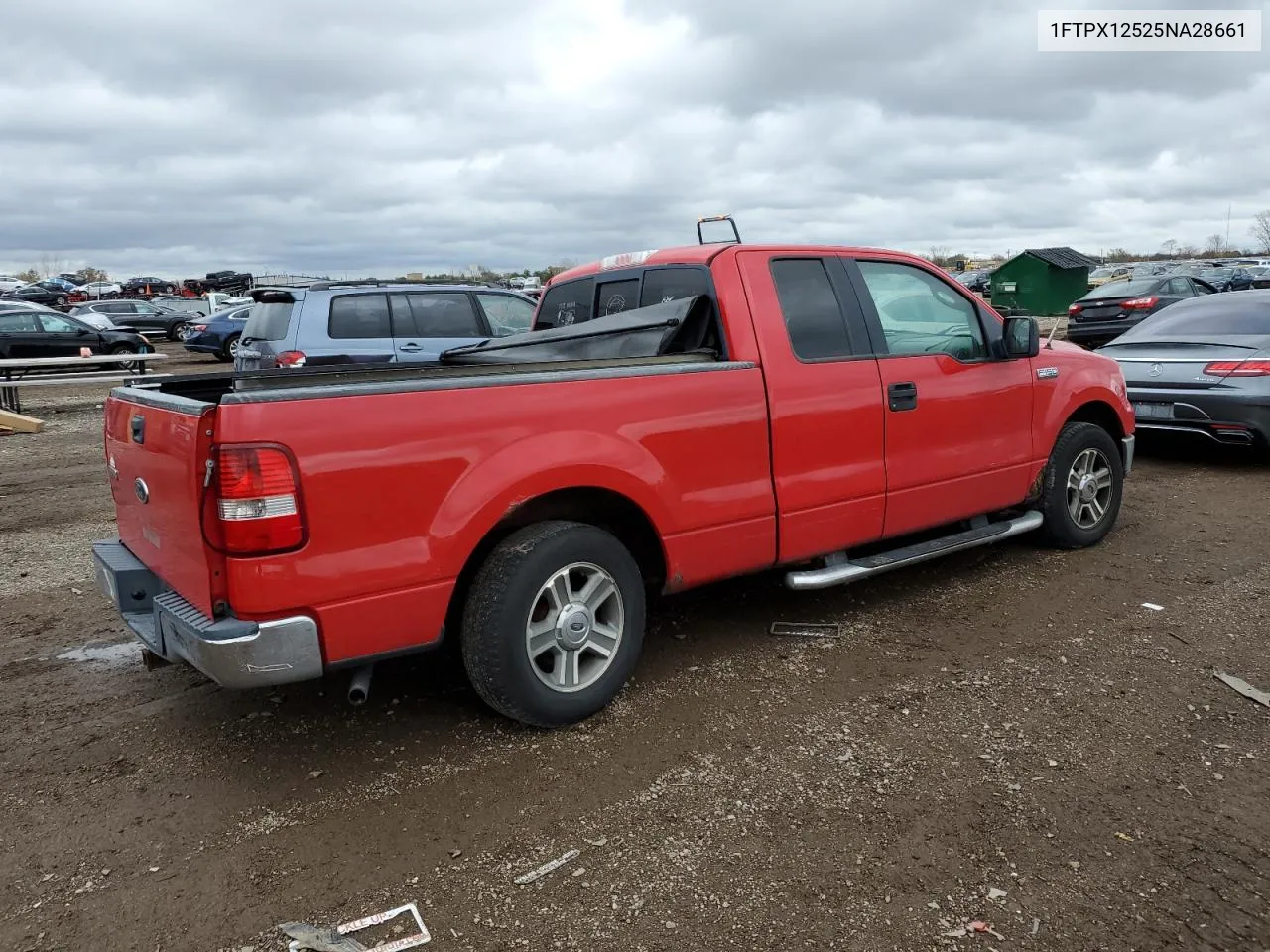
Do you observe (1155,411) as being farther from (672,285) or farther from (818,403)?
(672,285)

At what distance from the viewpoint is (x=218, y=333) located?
23125 millimetres

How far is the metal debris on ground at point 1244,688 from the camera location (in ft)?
12.1

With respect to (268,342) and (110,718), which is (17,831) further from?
(268,342)

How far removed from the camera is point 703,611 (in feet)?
16.1

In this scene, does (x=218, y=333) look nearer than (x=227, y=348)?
Yes

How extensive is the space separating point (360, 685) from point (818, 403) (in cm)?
226

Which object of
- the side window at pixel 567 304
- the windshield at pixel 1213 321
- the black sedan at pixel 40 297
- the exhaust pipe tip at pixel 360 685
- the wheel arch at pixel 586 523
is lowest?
the exhaust pipe tip at pixel 360 685

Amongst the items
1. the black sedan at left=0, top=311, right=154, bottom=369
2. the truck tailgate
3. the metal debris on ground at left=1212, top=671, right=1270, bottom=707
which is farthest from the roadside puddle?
the black sedan at left=0, top=311, right=154, bottom=369

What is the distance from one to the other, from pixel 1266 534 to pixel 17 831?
6.70 meters

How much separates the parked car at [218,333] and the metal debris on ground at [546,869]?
74.0 feet

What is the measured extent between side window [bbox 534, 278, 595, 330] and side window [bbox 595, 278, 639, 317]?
90 millimetres

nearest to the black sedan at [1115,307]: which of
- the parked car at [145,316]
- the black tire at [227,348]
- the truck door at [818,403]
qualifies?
the truck door at [818,403]

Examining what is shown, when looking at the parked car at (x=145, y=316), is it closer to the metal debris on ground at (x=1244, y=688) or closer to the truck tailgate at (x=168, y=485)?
the truck tailgate at (x=168, y=485)

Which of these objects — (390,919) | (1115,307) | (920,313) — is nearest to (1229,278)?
(1115,307)
